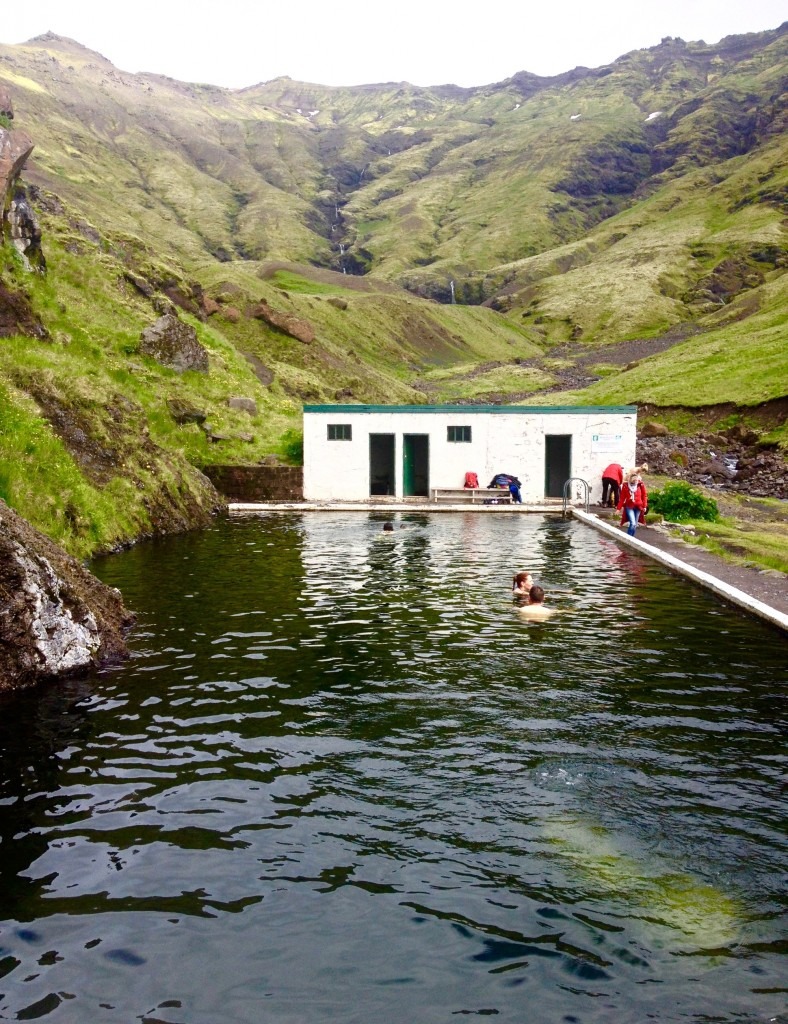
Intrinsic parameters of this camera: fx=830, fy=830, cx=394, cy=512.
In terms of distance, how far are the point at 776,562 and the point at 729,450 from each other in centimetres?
4641

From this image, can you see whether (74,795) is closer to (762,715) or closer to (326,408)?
(762,715)

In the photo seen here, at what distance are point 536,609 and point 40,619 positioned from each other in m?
9.51

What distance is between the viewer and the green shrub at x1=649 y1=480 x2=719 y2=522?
33625 mm

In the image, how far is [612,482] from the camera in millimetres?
41625

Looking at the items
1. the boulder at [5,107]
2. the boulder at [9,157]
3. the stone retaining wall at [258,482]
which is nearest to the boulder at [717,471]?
the stone retaining wall at [258,482]

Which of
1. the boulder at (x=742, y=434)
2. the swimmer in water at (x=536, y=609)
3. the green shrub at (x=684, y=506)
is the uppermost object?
the boulder at (x=742, y=434)

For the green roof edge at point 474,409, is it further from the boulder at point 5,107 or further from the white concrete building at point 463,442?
the boulder at point 5,107

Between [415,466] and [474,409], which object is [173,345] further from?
[474,409]

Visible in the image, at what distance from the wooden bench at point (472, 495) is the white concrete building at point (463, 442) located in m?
0.63

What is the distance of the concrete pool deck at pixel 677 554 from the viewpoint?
17828 millimetres

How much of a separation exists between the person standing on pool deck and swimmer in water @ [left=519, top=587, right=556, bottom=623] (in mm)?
25206

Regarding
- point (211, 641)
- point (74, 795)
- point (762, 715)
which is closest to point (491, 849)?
point (74, 795)

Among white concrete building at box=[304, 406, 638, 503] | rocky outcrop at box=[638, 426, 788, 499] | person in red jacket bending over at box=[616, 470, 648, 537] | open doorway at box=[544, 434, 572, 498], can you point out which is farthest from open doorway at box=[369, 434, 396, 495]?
person in red jacket bending over at box=[616, 470, 648, 537]

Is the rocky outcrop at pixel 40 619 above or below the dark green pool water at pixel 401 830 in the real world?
above
